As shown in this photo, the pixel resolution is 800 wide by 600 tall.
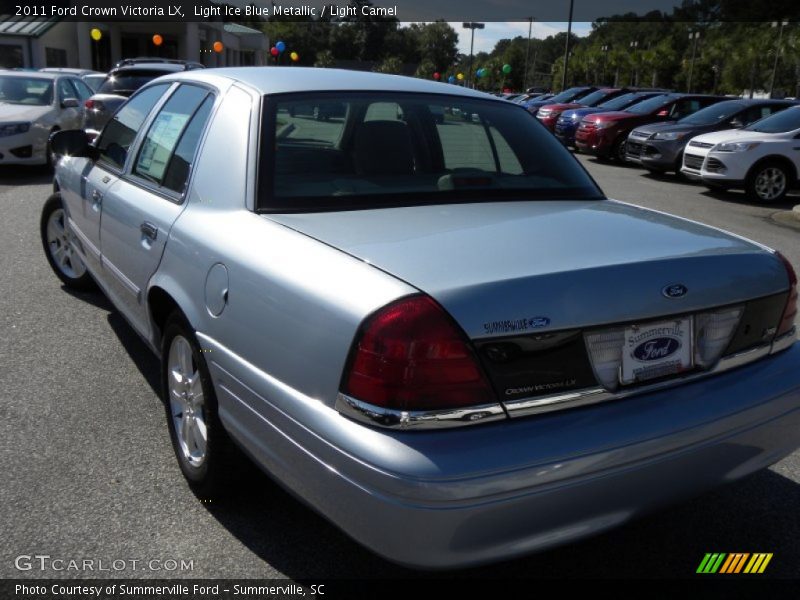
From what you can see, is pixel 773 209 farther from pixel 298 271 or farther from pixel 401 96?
pixel 298 271

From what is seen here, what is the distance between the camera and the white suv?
12.7m

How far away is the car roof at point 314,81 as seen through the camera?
3.30 m

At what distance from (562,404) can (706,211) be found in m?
10.5

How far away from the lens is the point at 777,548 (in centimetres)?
291

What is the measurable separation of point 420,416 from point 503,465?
247mm

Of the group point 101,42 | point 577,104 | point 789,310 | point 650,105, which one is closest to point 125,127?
point 789,310

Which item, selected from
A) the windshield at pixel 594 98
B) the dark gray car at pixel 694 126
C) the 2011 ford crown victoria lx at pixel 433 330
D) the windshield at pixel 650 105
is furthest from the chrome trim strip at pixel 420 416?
the windshield at pixel 594 98

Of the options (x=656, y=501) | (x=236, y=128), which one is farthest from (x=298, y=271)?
(x=656, y=501)

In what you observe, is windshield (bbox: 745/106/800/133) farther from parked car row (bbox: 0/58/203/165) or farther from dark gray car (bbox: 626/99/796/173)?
parked car row (bbox: 0/58/203/165)

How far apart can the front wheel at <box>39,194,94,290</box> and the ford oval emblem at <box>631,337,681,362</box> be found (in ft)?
14.6

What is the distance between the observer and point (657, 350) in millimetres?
2354

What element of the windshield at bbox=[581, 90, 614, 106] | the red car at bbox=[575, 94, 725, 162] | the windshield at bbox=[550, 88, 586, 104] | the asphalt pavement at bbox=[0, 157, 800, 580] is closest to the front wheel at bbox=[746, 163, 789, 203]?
the red car at bbox=[575, 94, 725, 162]

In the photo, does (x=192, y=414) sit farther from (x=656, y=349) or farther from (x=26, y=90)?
(x=26, y=90)

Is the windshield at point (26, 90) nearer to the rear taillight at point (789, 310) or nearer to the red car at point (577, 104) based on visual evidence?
the rear taillight at point (789, 310)
